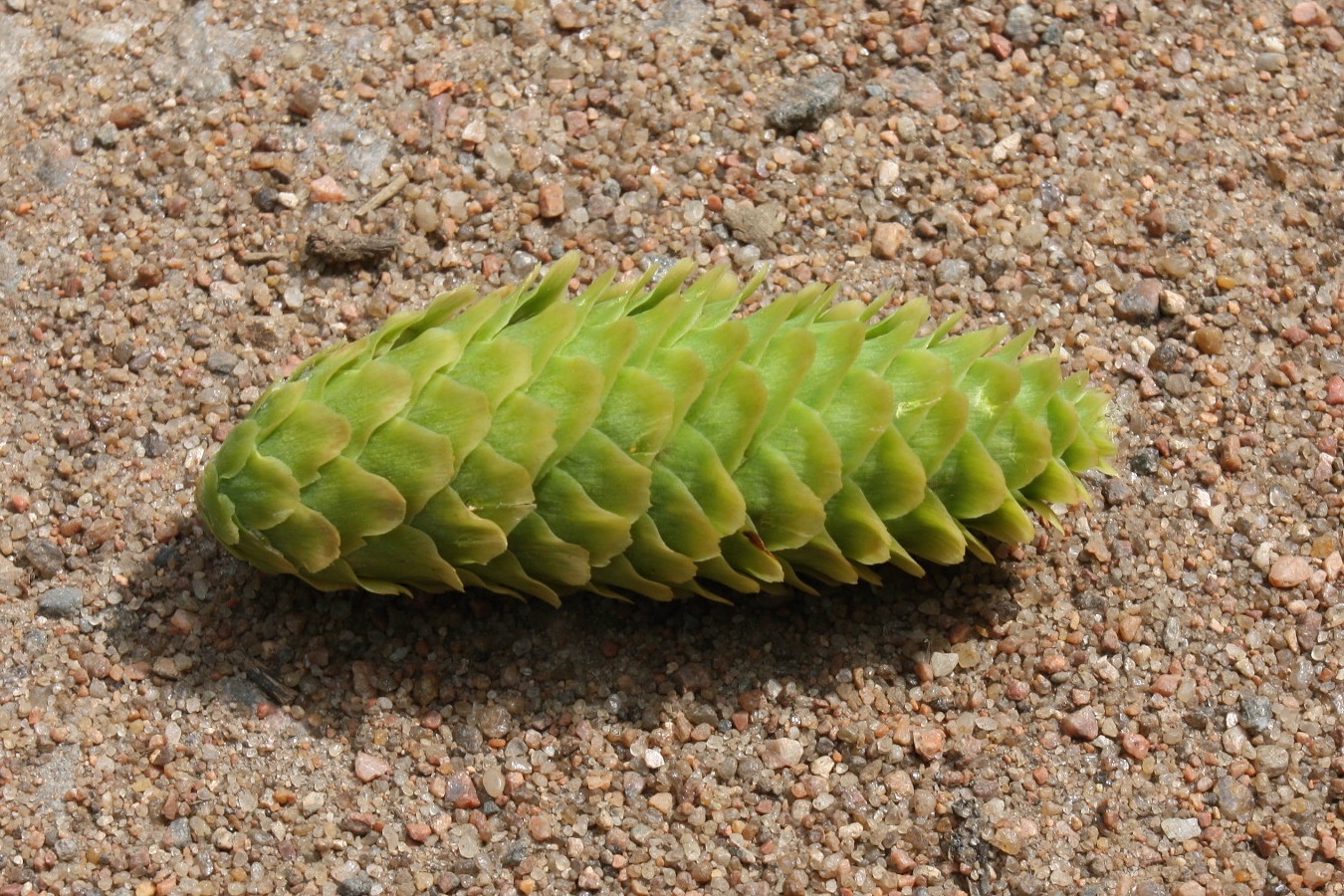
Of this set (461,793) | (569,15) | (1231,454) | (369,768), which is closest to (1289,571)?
(1231,454)

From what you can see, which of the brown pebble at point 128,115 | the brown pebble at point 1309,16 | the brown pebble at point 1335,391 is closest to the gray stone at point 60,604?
the brown pebble at point 128,115

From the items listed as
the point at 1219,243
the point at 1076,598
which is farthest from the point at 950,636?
the point at 1219,243

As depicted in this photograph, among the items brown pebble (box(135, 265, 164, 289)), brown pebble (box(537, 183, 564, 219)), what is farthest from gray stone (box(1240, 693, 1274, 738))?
brown pebble (box(135, 265, 164, 289))

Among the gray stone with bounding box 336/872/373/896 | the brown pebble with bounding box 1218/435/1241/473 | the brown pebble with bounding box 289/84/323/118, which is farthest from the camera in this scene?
the brown pebble with bounding box 289/84/323/118

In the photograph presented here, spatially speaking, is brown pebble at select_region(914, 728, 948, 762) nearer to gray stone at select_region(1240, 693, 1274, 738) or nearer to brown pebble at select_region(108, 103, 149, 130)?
gray stone at select_region(1240, 693, 1274, 738)

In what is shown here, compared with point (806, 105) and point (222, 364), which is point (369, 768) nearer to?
point (222, 364)

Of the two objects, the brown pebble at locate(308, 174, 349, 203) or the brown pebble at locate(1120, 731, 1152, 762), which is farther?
the brown pebble at locate(308, 174, 349, 203)
